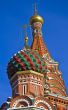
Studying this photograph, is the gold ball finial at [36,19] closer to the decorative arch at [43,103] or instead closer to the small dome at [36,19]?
the small dome at [36,19]

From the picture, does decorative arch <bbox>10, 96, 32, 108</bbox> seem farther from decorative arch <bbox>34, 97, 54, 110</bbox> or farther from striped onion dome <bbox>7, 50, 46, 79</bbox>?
striped onion dome <bbox>7, 50, 46, 79</bbox>

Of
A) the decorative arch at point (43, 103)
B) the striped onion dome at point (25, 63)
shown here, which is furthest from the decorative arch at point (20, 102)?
the striped onion dome at point (25, 63)

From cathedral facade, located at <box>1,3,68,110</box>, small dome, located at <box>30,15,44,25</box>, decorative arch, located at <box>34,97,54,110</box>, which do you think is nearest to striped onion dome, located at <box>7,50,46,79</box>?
cathedral facade, located at <box>1,3,68,110</box>

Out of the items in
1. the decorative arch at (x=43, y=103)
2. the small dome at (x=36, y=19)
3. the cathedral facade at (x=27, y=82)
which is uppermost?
the small dome at (x=36, y=19)

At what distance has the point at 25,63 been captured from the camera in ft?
135

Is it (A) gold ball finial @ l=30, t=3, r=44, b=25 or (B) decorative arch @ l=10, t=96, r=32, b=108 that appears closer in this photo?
(B) decorative arch @ l=10, t=96, r=32, b=108

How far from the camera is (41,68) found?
137 ft

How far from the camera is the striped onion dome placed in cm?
4119

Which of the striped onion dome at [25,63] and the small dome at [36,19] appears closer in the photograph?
the striped onion dome at [25,63]

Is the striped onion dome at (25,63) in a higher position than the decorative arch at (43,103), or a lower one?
higher

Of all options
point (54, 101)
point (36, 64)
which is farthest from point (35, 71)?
point (54, 101)

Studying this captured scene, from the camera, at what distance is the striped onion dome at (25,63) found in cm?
4119

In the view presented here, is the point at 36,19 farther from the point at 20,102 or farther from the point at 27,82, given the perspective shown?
the point at 20,102

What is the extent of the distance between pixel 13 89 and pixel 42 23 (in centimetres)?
1664
